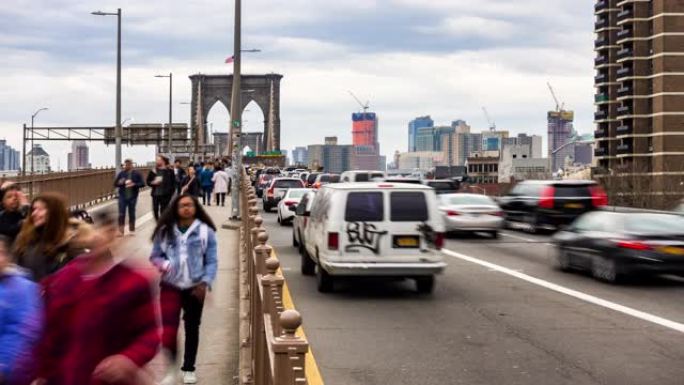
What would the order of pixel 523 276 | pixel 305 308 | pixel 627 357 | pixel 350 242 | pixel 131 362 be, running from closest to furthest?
1. pixel 131 362
2. pixel 627 357
3. pixel 305 308
4. pixel 350 242
5. pixel 523 276

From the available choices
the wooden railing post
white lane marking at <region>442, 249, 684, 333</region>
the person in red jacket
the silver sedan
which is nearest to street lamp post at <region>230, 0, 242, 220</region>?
the silver sedan

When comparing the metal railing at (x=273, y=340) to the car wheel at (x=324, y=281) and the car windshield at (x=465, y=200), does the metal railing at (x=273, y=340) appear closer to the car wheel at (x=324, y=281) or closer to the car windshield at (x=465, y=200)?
the car wheel at (x=324, y=281)

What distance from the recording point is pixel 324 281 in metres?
15.3

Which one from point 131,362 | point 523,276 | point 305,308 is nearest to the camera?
point 131,362

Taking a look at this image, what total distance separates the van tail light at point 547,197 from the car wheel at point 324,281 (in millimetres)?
15198

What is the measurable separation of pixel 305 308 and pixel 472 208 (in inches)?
582

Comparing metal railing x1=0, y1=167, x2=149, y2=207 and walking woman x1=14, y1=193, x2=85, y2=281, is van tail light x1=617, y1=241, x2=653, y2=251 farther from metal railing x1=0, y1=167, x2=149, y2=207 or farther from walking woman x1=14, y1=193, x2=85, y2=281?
walking woman x1=14, y1=193, x2=85, y2=281

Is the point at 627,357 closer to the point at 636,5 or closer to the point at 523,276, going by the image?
the point at 523,276

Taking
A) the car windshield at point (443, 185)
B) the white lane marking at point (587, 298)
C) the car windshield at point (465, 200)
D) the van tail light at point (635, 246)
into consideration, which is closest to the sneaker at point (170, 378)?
the white lane marking at point (587, 298)

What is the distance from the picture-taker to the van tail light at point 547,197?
29141 mm

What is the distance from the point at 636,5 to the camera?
107 meters

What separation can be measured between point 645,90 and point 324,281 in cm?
10024

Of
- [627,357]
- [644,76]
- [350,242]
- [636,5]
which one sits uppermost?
[636,5]

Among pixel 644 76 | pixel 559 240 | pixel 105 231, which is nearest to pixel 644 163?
pixel 644 76
